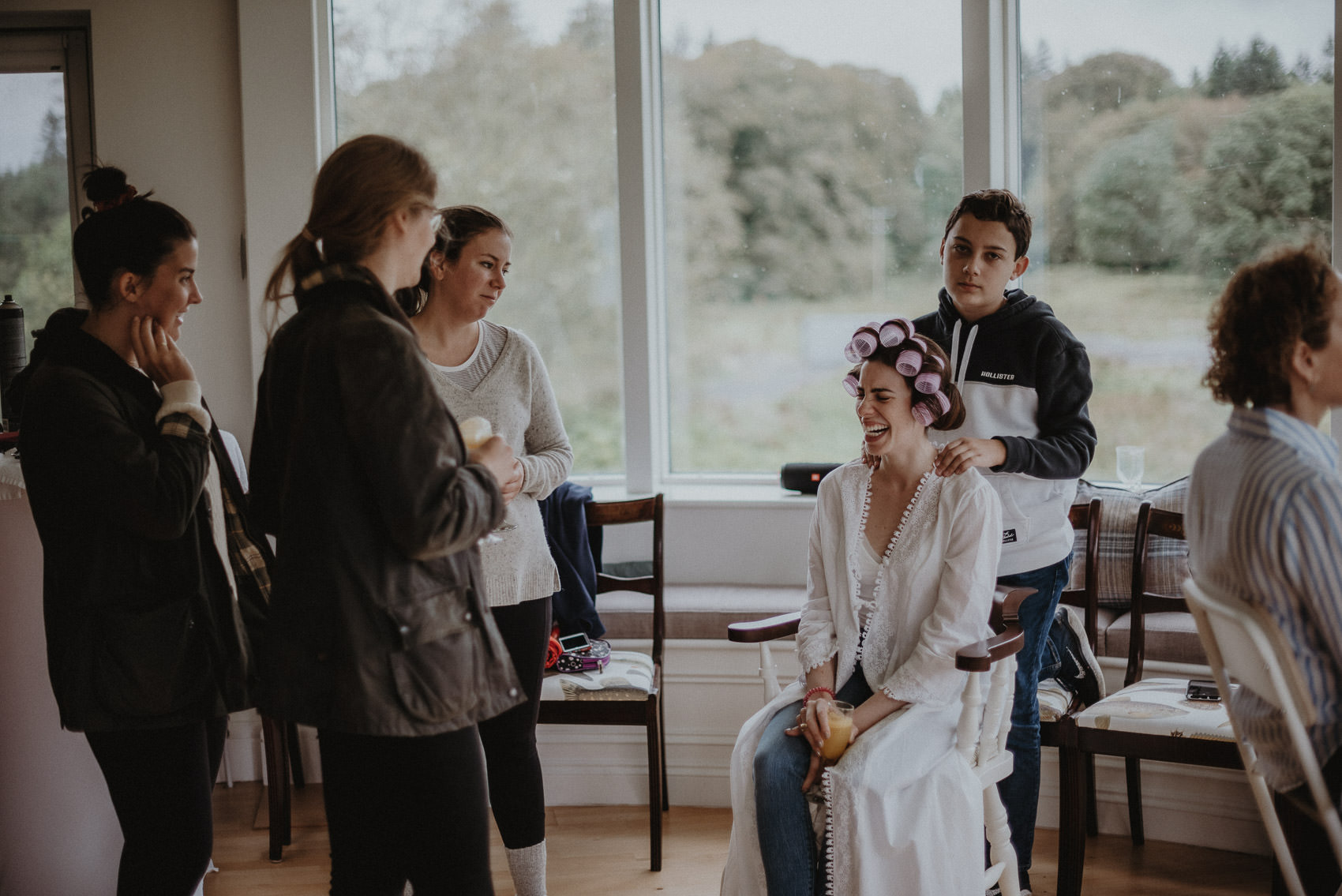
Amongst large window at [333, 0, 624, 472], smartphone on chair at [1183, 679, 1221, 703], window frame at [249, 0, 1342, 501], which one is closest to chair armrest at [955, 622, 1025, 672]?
smartphone on chair at [1183, 679, 1221, 703]

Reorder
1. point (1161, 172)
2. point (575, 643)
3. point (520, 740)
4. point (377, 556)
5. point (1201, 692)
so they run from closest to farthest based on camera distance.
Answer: point (377, 556), point (520, 740), point (1201, 692), point (575, 643), point (1161, 172)

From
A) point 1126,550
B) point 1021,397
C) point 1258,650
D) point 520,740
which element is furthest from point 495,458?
point 1126,550

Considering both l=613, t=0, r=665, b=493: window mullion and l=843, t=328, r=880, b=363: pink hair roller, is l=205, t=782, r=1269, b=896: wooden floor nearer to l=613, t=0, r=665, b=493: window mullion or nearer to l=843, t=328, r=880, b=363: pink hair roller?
l=613, t=0, r=665, b=493: window mullion

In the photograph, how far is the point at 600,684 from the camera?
2.86 meters

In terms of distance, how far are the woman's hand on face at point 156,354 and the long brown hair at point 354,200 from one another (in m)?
0.41

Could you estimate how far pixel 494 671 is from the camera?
1454mm

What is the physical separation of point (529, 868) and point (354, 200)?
4.82 feet

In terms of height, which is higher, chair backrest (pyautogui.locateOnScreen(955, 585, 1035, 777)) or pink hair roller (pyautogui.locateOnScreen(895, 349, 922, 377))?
pink hair roller (pyautogui.locateOnScreen(895, 349, 922, 377))

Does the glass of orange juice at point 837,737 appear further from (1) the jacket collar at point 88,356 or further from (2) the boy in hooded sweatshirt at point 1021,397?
(1) the jacket collar at point 88,356

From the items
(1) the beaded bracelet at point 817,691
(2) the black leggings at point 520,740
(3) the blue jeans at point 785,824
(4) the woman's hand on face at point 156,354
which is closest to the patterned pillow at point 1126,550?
(1) the beaded bracelet at point 817,691

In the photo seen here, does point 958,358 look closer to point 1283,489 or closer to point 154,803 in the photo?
point 1283,489

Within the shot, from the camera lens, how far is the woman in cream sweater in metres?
2.15

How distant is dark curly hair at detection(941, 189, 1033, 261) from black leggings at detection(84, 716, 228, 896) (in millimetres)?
1823

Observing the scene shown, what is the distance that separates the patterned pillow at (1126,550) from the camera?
3.03 m
